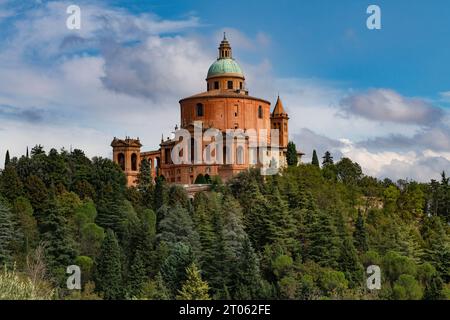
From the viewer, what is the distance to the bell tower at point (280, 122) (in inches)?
3174

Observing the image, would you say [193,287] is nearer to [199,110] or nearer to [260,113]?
[199,110]

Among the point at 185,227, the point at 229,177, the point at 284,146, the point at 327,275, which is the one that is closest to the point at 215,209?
the point at 185,227

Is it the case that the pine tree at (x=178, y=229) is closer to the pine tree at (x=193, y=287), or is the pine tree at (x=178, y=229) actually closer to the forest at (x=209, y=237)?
the forest at (x=209, y=237)

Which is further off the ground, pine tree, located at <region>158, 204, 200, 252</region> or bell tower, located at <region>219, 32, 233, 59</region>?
bell tower, located at <region>219, 32, 233, 59</region>

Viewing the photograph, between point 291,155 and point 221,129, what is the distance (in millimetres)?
6733

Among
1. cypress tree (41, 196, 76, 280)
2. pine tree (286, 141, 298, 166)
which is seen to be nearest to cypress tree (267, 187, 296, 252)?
cypress tree (41, 196, 76, 280)

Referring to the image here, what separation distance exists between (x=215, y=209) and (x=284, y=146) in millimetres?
24658

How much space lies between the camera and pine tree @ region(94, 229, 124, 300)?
44969 mm

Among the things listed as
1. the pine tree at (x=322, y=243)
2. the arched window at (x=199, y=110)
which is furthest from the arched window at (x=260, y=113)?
the pine tree at (x=322, y=243)

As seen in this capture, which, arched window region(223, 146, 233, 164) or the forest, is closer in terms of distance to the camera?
the forest

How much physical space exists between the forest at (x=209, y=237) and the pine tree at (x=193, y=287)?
0.21ft

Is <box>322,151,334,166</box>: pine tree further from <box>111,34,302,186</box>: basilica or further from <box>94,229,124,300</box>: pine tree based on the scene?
<box>94,229,124,300</box>: pine tree

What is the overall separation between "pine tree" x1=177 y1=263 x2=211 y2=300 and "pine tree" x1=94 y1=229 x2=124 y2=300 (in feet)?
9.74

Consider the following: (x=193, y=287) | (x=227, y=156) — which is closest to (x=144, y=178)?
(x=227, y=156)
